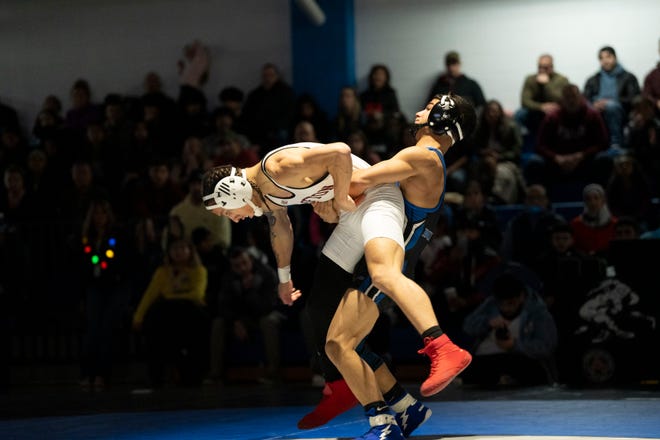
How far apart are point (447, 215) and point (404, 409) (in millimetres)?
4602

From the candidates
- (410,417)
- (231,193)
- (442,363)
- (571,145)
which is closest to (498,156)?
(571,145)

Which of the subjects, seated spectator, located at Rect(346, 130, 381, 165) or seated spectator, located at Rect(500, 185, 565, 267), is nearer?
seated spectator, located at Rect(500, 185, 565, 267)

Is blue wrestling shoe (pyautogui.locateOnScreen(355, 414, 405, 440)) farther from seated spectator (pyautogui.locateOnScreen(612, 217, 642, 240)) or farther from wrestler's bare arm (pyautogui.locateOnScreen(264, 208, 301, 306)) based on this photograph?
seated spectator (pyautogui.locateOnScreen(612, 217, 642, 240))

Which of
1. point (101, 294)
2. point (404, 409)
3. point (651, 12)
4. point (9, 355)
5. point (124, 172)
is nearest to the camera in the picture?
point (404, 409)

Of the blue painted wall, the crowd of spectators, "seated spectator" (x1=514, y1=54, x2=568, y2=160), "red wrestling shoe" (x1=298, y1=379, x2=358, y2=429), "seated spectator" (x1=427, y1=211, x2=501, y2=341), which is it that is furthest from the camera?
the blue painted wall

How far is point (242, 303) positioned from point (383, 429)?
4.67 metres

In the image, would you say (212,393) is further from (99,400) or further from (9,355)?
(9,355)

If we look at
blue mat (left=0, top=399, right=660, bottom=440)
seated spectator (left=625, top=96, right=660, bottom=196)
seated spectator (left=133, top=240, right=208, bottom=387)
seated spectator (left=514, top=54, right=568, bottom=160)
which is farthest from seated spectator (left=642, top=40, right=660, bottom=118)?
blue mat (left=0, top=399, right=660, bottom=440)

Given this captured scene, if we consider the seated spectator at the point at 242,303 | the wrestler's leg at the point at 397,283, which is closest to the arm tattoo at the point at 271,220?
the wrestler's leg at the point at 397,283

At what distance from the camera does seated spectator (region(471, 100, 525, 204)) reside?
1010 cm

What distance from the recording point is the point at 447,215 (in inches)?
373

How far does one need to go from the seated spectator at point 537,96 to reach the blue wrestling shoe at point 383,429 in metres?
7.12

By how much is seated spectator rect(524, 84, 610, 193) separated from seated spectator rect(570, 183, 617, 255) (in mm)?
1348

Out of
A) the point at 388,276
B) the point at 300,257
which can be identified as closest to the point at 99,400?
the point at 300,257
